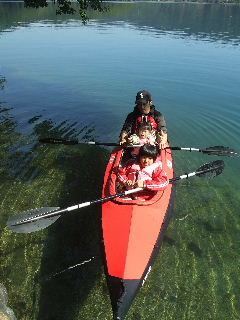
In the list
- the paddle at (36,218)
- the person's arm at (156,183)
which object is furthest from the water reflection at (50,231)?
the person's arm at (156,183)

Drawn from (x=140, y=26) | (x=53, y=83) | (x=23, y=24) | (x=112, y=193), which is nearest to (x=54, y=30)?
(x=23, y=24)

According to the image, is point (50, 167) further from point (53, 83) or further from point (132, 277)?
point (53, 83)

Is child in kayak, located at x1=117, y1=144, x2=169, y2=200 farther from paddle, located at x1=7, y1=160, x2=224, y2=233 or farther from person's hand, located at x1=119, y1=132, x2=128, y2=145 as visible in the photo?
person's hand, located at x1=119, y1=132, x2=128, y2=145

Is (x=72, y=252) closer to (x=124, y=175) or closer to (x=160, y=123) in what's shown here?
(x=124, y=175)

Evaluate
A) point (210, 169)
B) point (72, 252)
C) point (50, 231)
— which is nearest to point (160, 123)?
point (210, 169)

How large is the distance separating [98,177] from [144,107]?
9.23 ft

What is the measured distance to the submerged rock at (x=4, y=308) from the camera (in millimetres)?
5072

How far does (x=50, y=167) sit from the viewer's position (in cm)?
1102

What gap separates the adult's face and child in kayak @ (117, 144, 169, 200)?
3.11 meters

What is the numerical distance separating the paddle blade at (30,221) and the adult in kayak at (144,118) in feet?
13.3

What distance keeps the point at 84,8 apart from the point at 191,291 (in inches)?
448

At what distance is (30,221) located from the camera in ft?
21.3

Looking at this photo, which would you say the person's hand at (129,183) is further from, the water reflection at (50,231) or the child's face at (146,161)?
the water reflection at (50,231)

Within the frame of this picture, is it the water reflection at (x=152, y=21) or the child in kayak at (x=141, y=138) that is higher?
the water reflection at (x=152, y=21)
